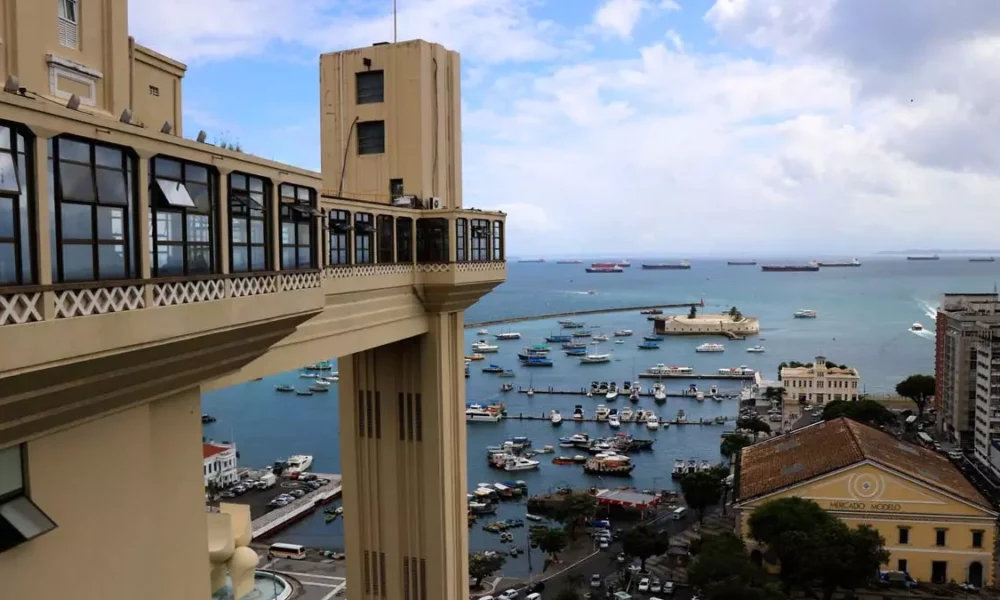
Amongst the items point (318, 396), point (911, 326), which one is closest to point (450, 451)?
point (318, 396)

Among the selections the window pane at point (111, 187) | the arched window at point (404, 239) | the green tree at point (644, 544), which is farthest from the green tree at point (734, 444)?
the window pane at point (111, 187)

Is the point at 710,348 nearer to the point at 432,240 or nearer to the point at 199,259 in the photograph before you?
the point at 432,240

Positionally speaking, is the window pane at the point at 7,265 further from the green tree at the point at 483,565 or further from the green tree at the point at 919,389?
the green tree at the point at 919,389

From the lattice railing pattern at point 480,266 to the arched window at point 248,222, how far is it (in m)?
4.32

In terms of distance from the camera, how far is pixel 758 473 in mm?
24500

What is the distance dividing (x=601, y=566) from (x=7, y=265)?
23.5m

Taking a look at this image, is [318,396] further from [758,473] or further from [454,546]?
[454,546]

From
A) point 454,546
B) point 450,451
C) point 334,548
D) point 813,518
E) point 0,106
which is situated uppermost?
point 0,106

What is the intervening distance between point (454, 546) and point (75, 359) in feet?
23.9

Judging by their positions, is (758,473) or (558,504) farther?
(558,504)

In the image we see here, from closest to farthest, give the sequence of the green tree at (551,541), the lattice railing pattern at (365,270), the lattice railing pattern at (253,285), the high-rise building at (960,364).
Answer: the lattice railing pattern at (253,285) < the lattice railing pattern at (365,270) < the green tree at (551,541) < the high-rise building at (960,364)

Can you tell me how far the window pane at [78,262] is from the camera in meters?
3.34

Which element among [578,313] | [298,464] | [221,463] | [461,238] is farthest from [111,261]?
[578,313]

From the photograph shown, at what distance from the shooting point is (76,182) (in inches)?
136
